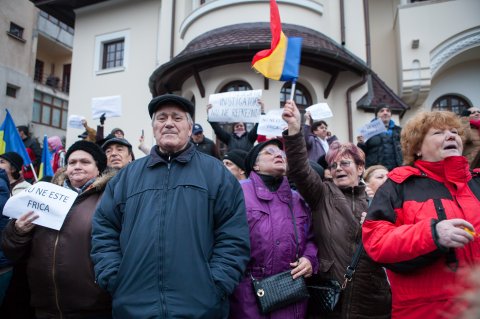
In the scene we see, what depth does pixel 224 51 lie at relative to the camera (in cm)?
937

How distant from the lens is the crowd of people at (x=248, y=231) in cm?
204

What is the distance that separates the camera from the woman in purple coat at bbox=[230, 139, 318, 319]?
2.68 metres

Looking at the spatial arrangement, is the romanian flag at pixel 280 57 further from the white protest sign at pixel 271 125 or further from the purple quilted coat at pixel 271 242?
the white protest sign at pixel 271 125

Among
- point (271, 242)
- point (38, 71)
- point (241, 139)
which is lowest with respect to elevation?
point (271, 242)

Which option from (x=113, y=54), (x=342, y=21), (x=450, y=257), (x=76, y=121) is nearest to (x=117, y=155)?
(x=450, y=257)

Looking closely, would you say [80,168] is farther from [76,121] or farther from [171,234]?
[76,121]

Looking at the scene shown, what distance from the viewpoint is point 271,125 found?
5836 millimetres

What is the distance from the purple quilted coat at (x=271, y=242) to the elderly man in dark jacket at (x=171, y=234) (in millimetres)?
331

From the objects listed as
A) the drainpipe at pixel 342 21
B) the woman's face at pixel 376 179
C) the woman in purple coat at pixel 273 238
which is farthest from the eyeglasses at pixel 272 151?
the drainpipe at pixel 342 21

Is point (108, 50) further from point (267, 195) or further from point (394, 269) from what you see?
point (394, 269)

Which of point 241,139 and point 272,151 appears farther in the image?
point 241,139

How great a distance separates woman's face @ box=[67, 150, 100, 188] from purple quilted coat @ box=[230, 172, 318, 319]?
1383 millimetres

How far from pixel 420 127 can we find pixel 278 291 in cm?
142

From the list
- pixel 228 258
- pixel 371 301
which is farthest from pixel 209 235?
pixel 371 301
